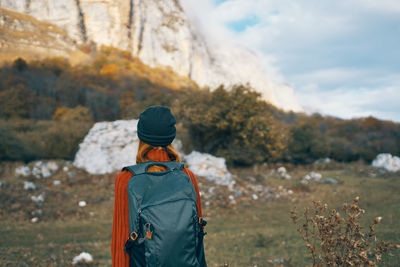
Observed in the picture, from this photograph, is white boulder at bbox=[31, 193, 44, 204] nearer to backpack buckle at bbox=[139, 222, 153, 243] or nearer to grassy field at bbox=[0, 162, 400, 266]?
grassy field at bbox=[0, 162, 400, 266]

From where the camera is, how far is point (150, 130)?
203 cm

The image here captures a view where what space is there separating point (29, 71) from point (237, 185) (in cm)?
2839

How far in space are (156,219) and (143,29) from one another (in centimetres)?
6735

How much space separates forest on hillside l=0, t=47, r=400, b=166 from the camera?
556 inches

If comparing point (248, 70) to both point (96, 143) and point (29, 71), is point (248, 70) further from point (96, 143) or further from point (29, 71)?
point (96, 143)

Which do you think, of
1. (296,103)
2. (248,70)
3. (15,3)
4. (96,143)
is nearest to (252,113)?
(96,143)

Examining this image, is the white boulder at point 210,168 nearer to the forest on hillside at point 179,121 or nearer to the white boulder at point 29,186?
the forest on hillside at point 179,121

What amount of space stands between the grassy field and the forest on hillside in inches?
90.4

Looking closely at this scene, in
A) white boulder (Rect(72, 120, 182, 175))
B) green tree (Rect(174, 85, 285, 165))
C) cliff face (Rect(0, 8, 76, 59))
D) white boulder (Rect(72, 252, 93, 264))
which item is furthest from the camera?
cliff face (Rect(0, 8, 76, 59))

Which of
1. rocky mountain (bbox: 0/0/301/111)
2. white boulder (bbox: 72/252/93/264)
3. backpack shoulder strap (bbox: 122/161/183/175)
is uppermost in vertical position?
rocky mountain (bbox: 0/0/301/111)

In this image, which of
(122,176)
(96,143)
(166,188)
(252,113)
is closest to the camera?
(166,188)

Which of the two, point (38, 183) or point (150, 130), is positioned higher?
point (150, 130)

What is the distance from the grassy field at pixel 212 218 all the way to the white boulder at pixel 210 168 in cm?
54

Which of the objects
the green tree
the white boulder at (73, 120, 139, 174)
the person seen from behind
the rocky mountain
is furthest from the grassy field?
the rocky mountain
